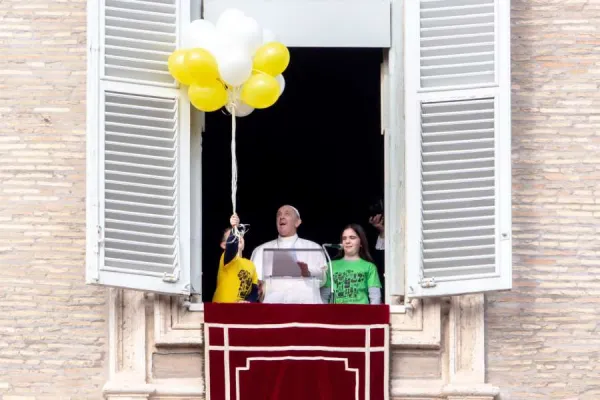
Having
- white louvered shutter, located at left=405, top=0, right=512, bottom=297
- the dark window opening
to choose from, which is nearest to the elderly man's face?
white louvered shutter, located at left=405, top=0, right=512, bottom=297

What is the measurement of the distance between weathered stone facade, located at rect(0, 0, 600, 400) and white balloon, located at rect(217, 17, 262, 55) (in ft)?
3.43

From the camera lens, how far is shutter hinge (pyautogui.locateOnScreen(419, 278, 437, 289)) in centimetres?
1230

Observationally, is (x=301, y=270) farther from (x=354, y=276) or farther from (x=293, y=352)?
(x=293, y=352)

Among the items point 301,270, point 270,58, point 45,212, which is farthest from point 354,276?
point 45,212

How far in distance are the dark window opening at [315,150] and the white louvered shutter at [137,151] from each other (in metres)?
3.12

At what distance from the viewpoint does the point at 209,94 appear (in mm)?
12242

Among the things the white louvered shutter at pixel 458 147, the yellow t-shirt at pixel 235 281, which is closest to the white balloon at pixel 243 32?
the white louvered shutter at pixel 458 147

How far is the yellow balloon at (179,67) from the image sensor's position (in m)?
12.2

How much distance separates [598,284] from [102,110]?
2.96m

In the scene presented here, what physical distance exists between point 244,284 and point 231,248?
22 cm

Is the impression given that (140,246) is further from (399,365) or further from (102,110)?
(399,365)

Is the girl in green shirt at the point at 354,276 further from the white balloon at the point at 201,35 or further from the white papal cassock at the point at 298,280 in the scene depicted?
the white balloon at the point at 201,35

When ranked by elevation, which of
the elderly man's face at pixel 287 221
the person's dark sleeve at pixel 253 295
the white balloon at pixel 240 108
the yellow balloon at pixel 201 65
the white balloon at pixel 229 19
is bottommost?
the person's dark sleeve at pixel 253 295

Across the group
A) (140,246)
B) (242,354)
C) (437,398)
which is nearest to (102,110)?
(140,246)
